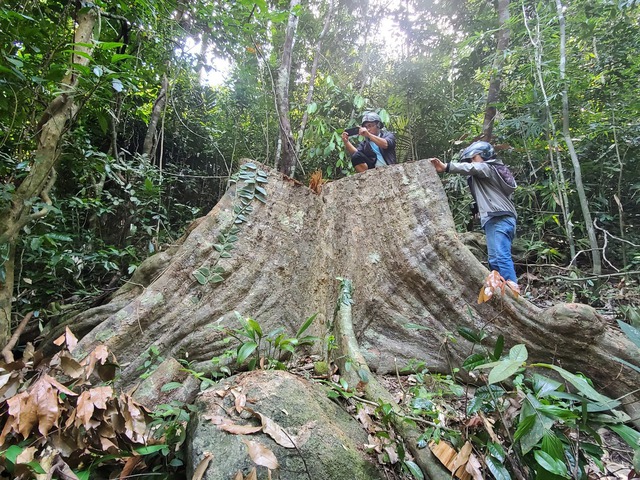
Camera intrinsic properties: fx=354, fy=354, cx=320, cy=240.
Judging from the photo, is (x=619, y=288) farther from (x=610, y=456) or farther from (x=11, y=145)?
(x=11, y=145)

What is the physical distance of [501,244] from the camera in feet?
12.3

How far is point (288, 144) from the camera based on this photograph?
17.3 feet

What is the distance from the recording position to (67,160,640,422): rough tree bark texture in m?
2.84

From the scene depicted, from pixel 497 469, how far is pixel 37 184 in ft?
12.6

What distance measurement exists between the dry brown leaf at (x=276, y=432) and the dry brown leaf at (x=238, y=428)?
4 centimetres

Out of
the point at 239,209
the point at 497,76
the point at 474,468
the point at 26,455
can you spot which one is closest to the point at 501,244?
the point at 474,468

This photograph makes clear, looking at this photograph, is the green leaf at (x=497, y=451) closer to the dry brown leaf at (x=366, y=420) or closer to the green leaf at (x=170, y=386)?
the dry brown leaf at (x=366, y=420)

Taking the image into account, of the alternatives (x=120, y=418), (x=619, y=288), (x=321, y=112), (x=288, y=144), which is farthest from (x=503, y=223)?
(x=321, y=112)

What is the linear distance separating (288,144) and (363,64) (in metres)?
4.63

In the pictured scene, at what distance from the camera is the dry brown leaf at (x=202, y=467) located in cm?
151

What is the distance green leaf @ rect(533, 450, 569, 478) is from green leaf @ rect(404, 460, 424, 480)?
57 centimetres

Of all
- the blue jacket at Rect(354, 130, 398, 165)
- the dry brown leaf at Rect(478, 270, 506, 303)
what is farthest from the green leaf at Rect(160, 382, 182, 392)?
the blue jacket at Rect(354, 130, 398, 165)

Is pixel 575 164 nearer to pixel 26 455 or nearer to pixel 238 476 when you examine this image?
pixel 238 476

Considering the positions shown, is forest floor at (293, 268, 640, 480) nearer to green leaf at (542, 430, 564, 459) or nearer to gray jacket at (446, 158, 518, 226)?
green leaf at (542, 430, 564, 459)
